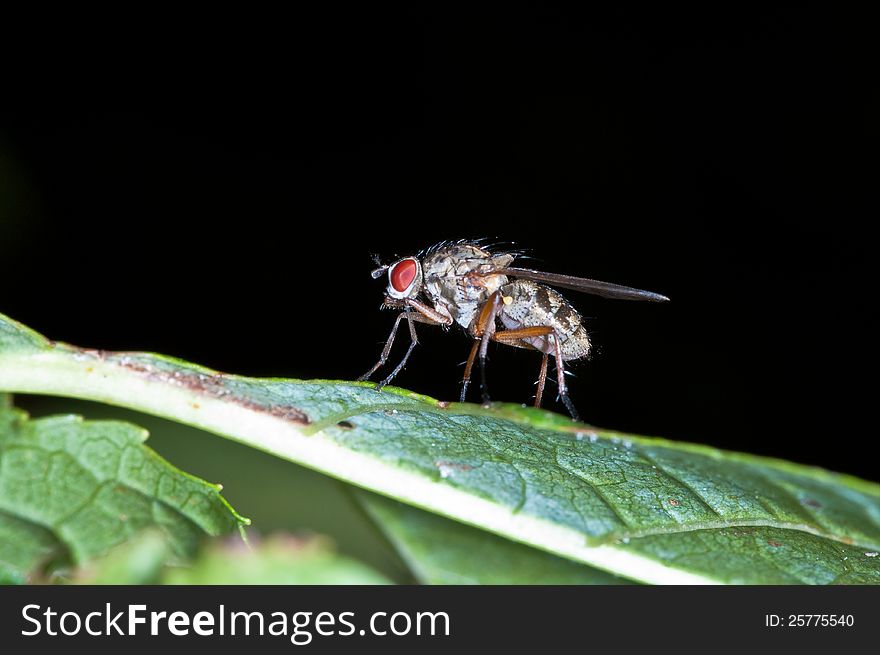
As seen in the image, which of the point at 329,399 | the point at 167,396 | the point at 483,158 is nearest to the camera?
the point at 167,396

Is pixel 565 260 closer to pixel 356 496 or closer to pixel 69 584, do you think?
pixel 356 496

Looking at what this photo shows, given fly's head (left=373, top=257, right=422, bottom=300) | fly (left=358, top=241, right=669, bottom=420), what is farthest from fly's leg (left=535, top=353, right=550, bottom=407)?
fly's head (left=373, top=257, right=422, bottom=300)

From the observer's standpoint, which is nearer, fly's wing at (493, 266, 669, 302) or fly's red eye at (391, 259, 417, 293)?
fly's wing at (493, 266, 669, 302)

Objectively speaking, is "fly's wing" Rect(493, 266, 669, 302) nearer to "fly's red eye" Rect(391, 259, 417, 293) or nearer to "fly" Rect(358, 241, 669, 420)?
"fly" Rect(358, 241, 669, 420)

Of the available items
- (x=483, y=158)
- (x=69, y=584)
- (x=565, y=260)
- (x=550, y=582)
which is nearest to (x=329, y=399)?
(x=550, y=582)

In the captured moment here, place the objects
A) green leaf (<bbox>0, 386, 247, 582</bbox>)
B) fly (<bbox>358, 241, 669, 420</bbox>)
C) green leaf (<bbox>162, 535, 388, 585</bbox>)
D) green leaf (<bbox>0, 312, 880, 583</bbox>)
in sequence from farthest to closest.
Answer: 1. fly (<bbox>358, 241, 669, 420</bbox>)
2. green leaf (<bbox>0, 312, 880, 583</bbox>)
3. green leaf (<bbox>0, 386, 247, 582</bbox>)
4. green leaf (<bbox>162, 535, 388, 585</bbox>)

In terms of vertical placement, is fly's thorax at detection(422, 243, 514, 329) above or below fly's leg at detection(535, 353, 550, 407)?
above

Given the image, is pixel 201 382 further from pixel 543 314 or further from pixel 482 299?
pixel 543 314

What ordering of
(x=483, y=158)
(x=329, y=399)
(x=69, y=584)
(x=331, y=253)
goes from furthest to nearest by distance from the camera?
(x=483, y=158)
(x=331, y=253)
(x=329, y=399)
(x=69, y=584)
